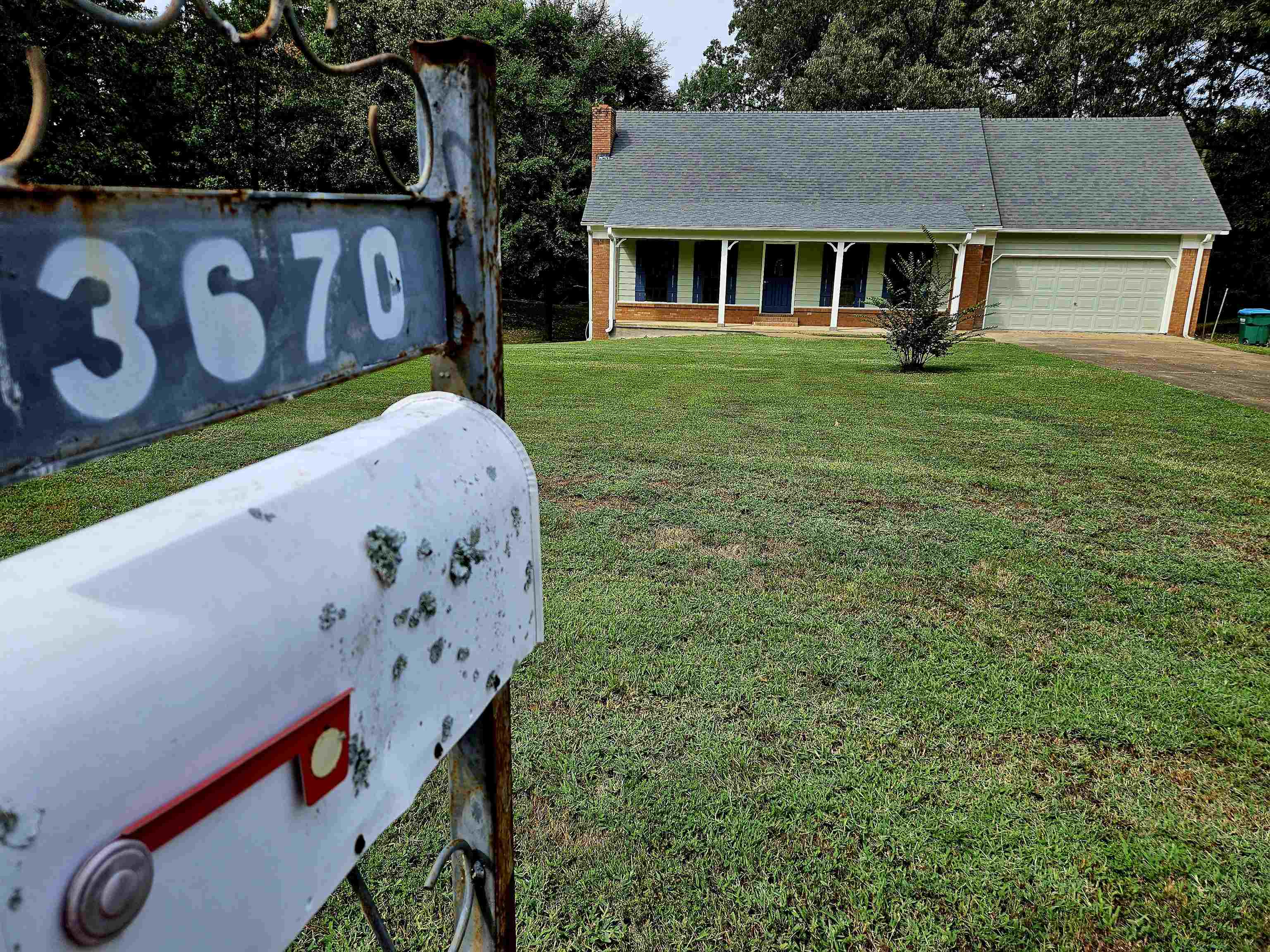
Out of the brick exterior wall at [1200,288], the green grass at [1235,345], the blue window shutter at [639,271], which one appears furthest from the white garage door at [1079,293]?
the blue window shutter at [639,271]

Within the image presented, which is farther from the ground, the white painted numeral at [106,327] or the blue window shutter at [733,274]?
the white painted numeral at [106,327]

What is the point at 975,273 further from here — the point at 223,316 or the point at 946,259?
the point at 223,316

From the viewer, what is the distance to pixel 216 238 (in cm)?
78

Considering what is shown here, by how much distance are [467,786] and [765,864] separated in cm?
128

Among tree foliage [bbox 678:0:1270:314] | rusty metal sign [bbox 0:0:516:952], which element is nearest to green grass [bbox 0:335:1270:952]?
rusty metal sign [bbox 0:0:516:952]

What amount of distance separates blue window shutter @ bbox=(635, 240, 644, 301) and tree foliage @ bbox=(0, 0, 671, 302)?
4908 mm

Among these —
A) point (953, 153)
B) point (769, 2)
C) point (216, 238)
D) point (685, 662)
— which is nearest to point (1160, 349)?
point (953, 153)

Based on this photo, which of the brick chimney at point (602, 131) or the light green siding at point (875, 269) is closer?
the light green siding at point (875, 269)

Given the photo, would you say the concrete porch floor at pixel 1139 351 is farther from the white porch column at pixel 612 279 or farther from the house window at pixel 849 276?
the house window at pixel 849 276

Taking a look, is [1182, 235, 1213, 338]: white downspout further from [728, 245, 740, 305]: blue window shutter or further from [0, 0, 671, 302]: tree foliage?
[0, 0, 671, 302]: tree foliage

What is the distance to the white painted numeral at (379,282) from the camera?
3.35 feet

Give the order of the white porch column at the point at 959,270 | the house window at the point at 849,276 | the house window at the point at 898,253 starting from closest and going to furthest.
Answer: the white porch column at the point at 959,270, the house window at the point at 898,253, the house window at the point at 849,276

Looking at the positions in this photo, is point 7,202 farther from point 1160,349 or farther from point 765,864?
point 1160,349

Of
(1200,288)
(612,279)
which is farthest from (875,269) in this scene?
(1200,288)
